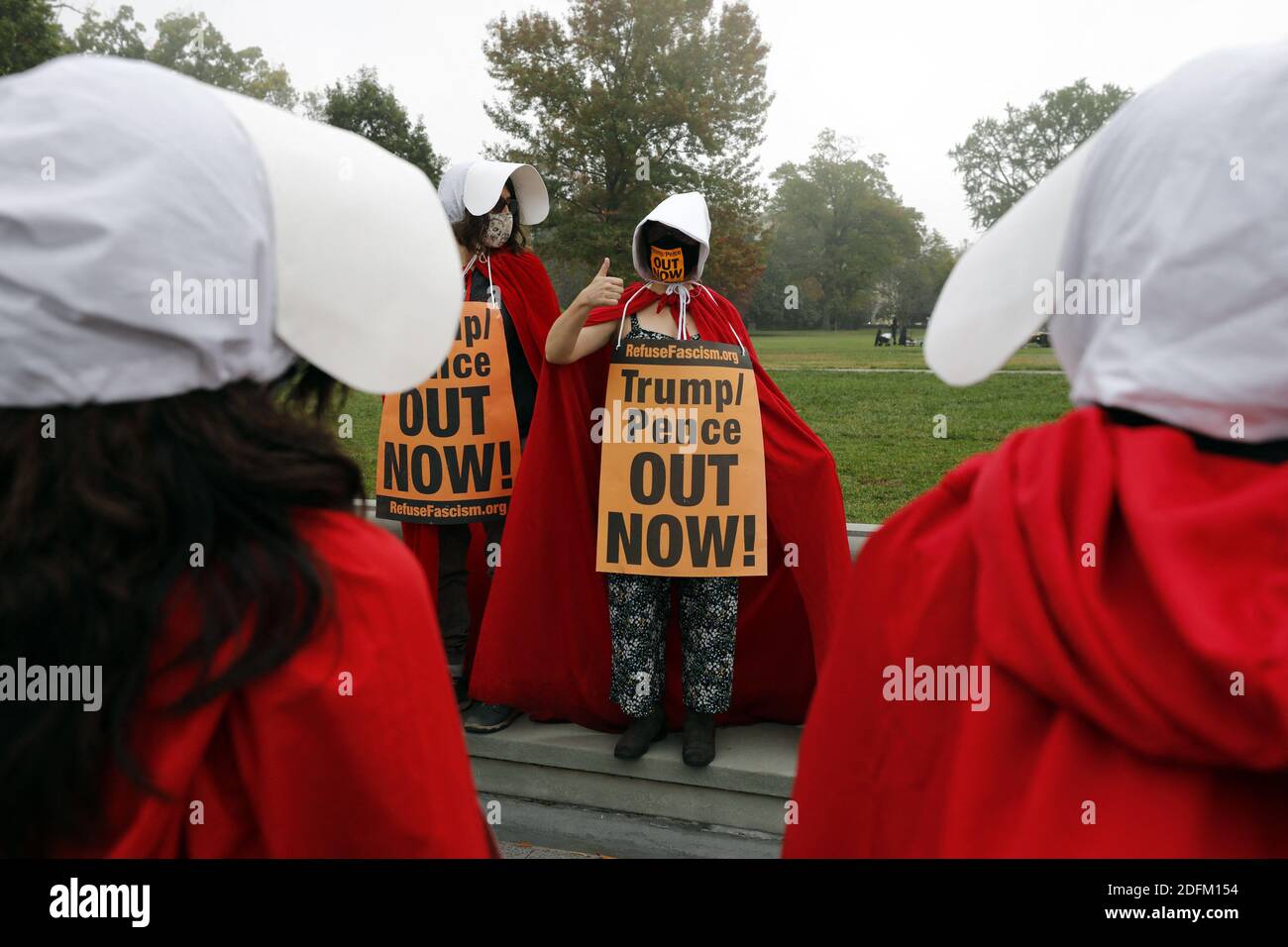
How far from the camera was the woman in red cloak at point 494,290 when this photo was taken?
173 inches

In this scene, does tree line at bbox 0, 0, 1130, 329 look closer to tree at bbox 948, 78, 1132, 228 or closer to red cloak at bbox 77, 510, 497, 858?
red cloak at bbox 77, 510, 497, 858

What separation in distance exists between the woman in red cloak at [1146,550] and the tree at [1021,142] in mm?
60575

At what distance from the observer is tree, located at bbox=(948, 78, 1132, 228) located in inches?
2286

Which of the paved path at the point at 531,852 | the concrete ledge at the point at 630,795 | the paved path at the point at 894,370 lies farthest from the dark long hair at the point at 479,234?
the paved path at the point at 894,370

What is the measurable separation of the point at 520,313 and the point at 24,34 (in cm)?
2240

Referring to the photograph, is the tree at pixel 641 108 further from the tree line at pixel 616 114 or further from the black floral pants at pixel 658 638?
the black floral pants at pixel 658 638

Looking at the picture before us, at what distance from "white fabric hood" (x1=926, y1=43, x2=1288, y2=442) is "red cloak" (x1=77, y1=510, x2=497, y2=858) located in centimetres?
77

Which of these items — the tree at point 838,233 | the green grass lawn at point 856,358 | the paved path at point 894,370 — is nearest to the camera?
the paved path at point 894,370

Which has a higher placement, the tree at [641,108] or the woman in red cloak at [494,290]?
the tree at [641,108]

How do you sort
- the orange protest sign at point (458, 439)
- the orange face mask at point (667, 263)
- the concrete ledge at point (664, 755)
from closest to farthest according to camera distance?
the concrete ledge at point (664, 755) → the orange face mask at point (667, 263) → the orange protest sign at point (458, 439)

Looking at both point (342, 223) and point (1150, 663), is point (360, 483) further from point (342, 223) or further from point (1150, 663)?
point (1150, 663)

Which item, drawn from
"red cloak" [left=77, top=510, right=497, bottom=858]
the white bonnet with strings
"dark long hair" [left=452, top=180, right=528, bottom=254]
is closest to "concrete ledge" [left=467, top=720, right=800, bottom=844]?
"dark long hair" [left=452, top=180, right=528, bottom=254]
